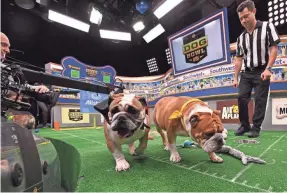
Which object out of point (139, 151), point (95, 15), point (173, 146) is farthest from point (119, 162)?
point (95, 15)

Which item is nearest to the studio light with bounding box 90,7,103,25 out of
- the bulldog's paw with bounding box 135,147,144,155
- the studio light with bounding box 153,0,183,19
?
the studio light with bounding box 153,0,183,19

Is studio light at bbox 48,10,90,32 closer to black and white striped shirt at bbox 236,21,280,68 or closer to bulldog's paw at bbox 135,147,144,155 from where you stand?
black and white striped shirt at bbox 236,21,280,68


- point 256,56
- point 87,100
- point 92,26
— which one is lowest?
point 87,100

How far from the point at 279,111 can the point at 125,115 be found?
13.7 ft

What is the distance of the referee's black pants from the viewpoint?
8.66ft

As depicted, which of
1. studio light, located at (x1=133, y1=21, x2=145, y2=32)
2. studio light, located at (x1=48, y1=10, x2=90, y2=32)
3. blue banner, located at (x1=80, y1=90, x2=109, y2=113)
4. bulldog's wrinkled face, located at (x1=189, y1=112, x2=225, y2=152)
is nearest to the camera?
bulldog's wrinkled face, located at (x1=189, y1=112, x2=225, y2=152)

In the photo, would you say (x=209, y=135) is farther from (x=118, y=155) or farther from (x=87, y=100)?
(x=87, y=100)

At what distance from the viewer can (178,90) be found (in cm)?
626

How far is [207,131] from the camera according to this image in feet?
4.19

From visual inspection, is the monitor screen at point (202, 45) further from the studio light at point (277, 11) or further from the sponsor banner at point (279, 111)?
the studio light at point (277, 11)

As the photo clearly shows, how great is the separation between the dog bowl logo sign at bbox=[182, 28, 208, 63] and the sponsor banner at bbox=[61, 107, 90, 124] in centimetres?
452

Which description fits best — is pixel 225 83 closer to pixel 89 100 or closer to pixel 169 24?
pixel 89 100

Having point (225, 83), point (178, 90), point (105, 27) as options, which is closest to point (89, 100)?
point (178, 90)

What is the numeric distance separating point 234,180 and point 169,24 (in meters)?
10.2
